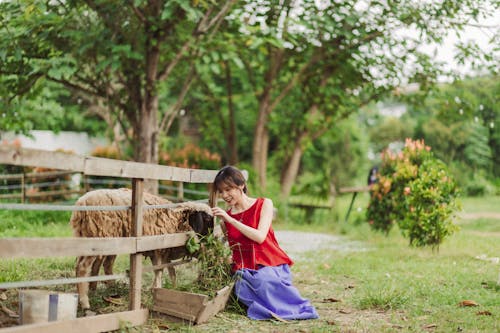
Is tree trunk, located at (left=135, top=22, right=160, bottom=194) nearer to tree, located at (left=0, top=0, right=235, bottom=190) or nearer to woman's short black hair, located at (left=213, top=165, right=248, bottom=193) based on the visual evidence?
tree, located at (left=0, top=0, right=235, bottom=190)

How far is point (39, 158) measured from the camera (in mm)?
3951

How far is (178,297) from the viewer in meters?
5.29

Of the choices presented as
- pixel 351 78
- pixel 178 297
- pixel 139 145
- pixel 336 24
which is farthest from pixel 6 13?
pixel 351 78

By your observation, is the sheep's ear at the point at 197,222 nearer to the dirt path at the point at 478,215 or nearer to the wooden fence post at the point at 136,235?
the wooden fence post at the point at 136,235

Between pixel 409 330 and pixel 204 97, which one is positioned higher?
pixel 204 97

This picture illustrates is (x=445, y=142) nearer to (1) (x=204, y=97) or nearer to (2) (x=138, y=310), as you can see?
(1) (x=204, y=97)

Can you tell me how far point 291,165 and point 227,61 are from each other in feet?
10.8

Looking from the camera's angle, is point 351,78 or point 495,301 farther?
point 351,78

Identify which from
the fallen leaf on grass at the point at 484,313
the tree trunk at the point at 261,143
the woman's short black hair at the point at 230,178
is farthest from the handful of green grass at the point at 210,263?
the tree trunk at the point at 261,143

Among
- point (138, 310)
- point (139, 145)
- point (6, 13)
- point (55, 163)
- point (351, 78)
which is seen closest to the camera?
point (55, 163)

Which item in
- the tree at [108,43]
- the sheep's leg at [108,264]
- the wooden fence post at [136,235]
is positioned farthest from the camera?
the tree at [108,43]

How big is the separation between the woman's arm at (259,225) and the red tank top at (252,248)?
8 centimetres

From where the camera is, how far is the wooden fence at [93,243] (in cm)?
395

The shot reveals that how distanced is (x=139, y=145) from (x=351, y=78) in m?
5.68
